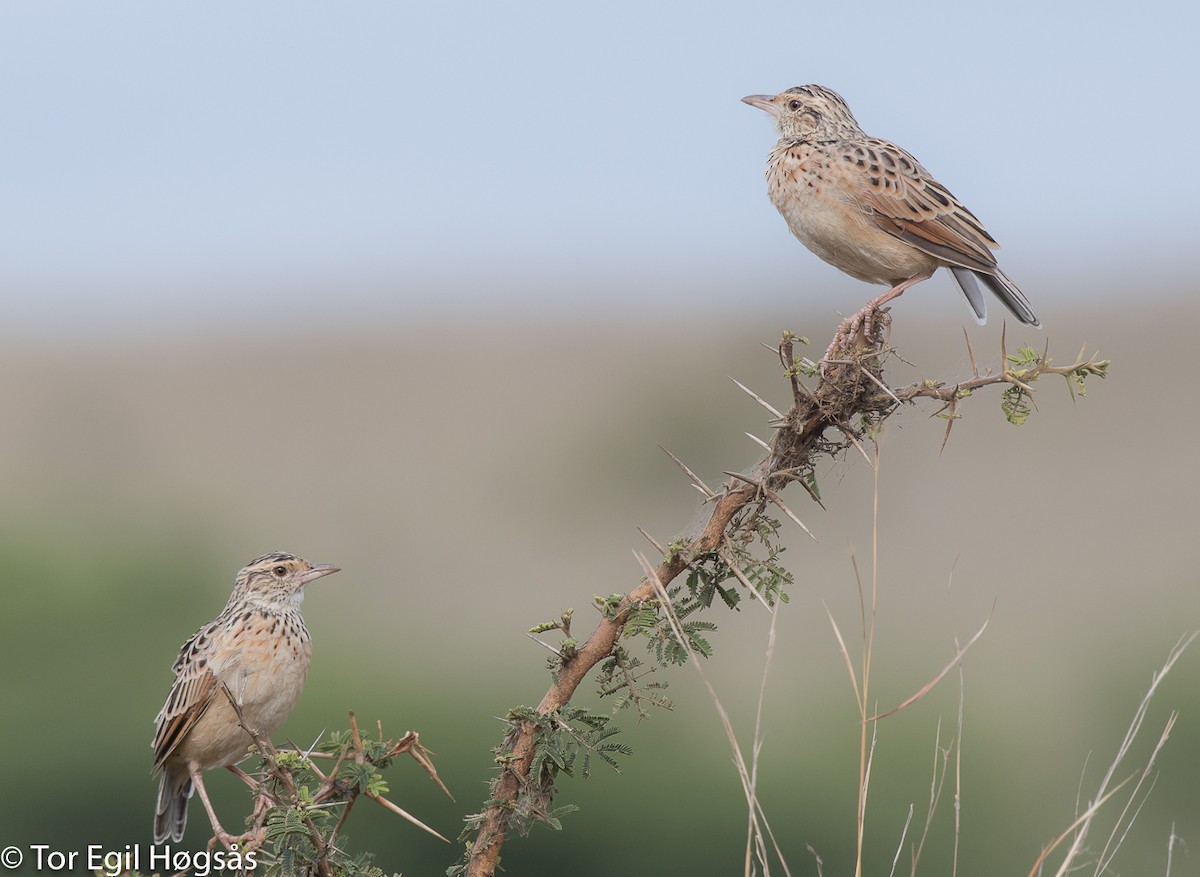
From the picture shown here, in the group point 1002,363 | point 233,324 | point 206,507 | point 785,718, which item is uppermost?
point 233,324

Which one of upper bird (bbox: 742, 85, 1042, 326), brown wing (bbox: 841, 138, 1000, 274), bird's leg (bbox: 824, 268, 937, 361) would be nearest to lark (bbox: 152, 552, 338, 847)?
bird's leg (bbox: 824, 268, 937, 361)

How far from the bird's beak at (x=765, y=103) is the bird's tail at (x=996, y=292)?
138 cm

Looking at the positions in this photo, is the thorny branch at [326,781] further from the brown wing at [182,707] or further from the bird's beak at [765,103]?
the bird's beak at [765,103]

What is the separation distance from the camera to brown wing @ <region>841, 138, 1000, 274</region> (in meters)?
6.18

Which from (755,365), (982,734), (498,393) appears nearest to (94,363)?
(498,393)

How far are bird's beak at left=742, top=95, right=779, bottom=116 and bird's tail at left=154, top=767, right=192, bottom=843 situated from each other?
3792 mm

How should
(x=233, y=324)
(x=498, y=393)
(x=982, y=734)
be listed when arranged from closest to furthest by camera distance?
(x=982, y=734), (x=498, y=393), (x=233, y=324)

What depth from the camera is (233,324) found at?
7775 cm

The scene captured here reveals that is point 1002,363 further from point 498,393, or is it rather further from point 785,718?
point 498,393

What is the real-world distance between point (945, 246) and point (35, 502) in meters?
26.8

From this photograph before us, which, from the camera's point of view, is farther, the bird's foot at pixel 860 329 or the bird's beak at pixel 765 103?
the bird's beak at pixel 765 103

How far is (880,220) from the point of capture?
6.25 metres

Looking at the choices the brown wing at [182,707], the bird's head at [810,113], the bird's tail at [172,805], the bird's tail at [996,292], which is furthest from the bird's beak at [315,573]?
the bird's head at [810,113]

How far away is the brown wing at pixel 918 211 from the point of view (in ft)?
20.3
